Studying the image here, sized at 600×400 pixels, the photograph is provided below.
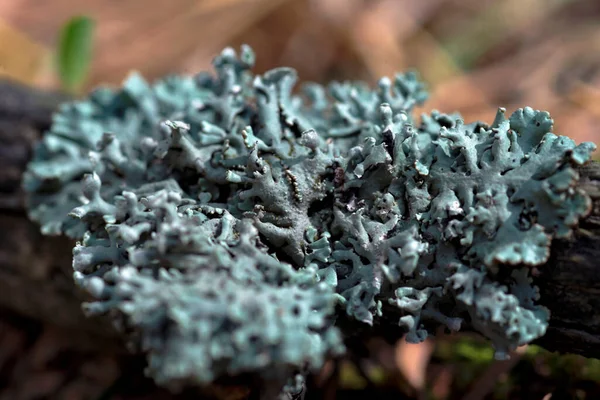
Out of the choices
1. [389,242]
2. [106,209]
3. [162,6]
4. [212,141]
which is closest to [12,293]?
[106,209]

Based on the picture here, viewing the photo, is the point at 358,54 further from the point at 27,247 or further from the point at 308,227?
the point at 308,227

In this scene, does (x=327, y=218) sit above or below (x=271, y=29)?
below

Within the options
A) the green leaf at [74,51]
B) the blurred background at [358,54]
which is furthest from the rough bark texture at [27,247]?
the green leaf at [74,51]

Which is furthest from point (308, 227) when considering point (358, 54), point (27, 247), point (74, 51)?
point (358, 54)

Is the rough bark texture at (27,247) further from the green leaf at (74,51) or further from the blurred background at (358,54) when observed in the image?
the green leaf at (74,51)

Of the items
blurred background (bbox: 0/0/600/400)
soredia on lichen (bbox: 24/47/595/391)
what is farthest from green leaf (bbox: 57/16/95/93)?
soredia on lichen (bbox: 24/47/595/391)

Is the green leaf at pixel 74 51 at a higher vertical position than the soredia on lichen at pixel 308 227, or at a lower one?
higher

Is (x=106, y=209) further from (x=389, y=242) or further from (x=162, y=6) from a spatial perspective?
(x=162, y=6)
